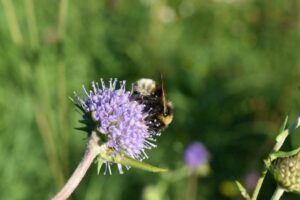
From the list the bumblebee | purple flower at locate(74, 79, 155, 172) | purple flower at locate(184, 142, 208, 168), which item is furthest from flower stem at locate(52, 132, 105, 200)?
purple flower at locate(184, 142, 208, 168)

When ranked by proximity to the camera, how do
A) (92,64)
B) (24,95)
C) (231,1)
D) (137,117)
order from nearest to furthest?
(137,117) < (24,95) < (92,64) < (231,1)

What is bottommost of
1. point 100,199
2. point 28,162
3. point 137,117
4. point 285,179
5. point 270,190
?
point 270,190

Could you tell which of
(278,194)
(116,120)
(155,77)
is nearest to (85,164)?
(116,120)

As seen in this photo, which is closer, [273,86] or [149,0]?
[273,86]

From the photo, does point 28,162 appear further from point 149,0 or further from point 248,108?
point 149,0

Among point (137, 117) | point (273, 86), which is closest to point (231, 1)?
point (273, 86)

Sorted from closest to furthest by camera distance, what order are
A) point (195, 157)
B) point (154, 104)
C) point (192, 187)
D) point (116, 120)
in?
point (116, 120) < point (154, 104) < point (195, 157) < point (192, 187)

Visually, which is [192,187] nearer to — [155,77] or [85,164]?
[155,77]
